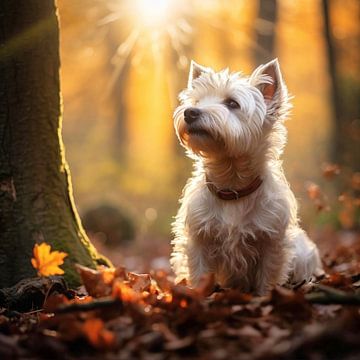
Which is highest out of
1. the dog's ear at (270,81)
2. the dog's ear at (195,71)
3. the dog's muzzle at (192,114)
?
the dog's ear at (195,71)

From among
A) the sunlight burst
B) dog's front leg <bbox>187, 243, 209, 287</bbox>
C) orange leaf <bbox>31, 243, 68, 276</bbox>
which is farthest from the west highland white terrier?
the sunlight burst

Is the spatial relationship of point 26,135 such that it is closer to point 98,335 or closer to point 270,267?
point 270,267

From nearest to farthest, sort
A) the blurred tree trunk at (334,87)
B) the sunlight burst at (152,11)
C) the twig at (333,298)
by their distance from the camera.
Answer: 1. the twig at (333,298)
2. the sunlight burst at (152,11)
3. the blurred tree trunk at (334,87)

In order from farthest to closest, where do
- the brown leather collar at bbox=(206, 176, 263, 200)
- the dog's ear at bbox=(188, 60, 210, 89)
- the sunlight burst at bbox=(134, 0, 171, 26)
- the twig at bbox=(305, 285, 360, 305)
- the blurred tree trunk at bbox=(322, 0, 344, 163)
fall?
the blurred tree trunk at bbox=(322, 0, 344, 163), the sunlight burst at bbox=(134, 0, 171, 26), the dog's ear at bbox=(188, 60, 210, 89), the brown leather collar at bbox=(206, 176, 263, 200), the twig at bbox=(305, 285, 360, 305)

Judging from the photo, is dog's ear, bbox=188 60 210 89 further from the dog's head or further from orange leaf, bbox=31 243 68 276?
orange leaf, bbox=31 243 68 276

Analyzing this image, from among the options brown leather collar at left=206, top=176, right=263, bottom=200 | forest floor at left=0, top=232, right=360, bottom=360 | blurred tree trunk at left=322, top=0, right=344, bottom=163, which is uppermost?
blurred tree trunk at left=322, top=0, right=344, bottom=163

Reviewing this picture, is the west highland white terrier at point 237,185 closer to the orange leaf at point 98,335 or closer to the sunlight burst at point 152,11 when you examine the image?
the orange leaf at point 98,335

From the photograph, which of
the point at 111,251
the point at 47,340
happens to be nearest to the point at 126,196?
the point at 111,251

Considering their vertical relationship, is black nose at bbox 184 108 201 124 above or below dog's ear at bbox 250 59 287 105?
below

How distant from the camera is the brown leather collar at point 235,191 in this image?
4.32 m

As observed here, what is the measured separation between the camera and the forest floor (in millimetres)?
2480

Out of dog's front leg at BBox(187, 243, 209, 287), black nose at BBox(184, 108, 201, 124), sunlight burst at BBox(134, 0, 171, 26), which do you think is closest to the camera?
black nose at BBox(184, 108, 201, 124)

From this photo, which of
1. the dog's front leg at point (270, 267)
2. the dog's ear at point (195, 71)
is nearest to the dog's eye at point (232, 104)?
the dog's ear at point (195, 71)

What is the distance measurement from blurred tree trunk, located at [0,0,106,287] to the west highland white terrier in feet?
3.93
